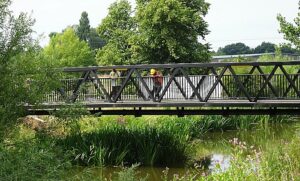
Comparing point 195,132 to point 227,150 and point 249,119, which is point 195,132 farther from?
point 249,119

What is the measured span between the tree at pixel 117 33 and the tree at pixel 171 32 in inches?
158

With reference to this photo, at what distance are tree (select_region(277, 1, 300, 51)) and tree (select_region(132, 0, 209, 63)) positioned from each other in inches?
699

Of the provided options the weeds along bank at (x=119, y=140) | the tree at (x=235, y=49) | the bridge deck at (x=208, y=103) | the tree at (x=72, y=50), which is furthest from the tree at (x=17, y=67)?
the tree at (x=235, y=49)

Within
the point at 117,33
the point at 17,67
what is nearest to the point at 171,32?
the point at 117,33

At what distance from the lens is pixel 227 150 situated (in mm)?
17750

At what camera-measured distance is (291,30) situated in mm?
19938

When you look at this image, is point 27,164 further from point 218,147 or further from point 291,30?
point 291,30

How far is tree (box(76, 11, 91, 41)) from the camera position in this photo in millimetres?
105438

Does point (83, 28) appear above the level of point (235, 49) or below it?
above

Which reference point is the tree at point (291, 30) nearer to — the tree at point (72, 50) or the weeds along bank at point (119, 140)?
the weeds along bank at point (119, 140)

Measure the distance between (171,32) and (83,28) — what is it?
6971 centimetres

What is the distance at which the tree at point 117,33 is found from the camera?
4544cm

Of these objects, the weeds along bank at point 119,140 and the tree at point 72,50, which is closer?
the weeds along bank at point 119,140

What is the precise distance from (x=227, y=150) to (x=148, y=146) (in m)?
3.52
